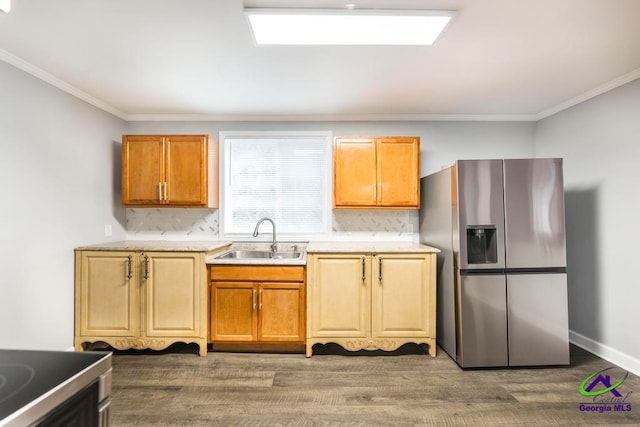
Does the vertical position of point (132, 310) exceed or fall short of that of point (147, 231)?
it falls short

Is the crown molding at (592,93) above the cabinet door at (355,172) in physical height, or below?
above

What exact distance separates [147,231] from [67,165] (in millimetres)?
1059

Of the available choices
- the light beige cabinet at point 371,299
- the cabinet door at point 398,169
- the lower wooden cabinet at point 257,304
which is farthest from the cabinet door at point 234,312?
the cabinet door at point 398,169

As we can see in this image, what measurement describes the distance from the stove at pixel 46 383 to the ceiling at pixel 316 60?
1.74 metres

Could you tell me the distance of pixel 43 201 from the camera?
8.19 ft

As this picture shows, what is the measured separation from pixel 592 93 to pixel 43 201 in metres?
4.91

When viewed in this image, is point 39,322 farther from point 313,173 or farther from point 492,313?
point 492,313

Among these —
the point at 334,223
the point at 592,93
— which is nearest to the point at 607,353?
the point at 592,93

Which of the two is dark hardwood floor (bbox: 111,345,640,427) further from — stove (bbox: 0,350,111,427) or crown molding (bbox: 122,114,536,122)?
crown molding (bbox: 122,114,536,122)

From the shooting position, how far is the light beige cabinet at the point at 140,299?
2811mm

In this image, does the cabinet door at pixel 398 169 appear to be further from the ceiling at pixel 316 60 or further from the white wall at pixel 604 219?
the white wall at pixel 604 219

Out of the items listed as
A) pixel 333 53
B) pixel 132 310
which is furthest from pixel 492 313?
pixel 132 310

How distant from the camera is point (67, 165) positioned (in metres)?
2.73

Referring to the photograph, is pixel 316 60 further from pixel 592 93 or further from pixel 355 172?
pixel 592 93
